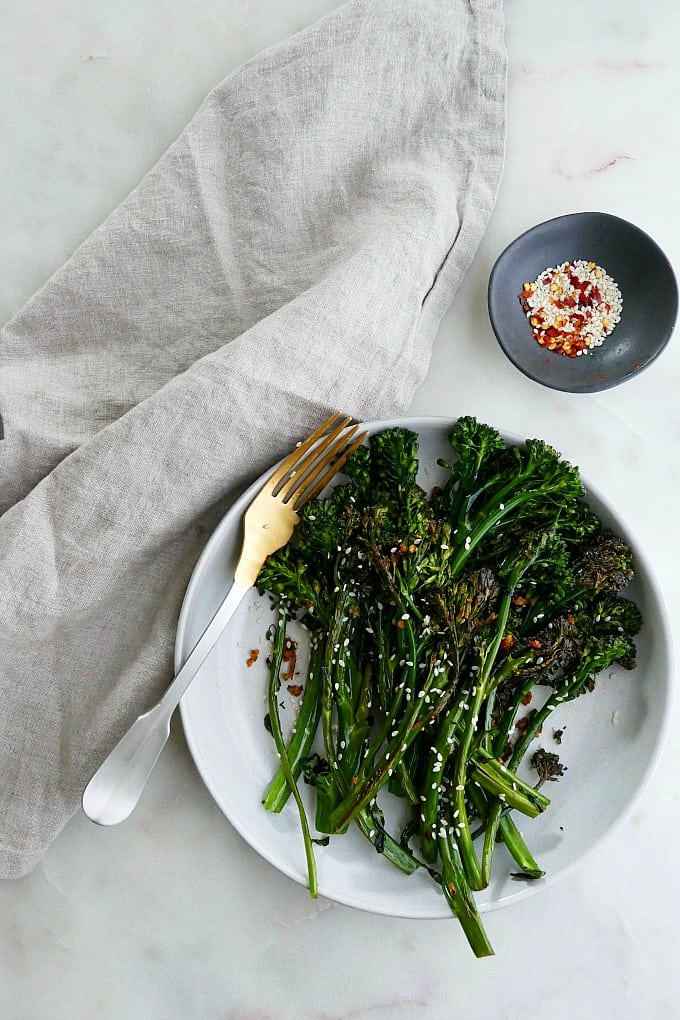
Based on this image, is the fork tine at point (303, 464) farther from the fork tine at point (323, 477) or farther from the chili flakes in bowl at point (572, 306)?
the chili flakes in bowl at point (572, 306)

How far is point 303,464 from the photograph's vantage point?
1343 mm

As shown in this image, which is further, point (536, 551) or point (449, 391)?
point (449, 391)

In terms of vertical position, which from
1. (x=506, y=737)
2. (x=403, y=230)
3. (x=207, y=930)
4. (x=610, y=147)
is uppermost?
(x=610, y=147)

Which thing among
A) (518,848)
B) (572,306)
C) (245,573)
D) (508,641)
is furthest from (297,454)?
(518,848)

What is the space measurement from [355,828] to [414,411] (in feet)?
2.43

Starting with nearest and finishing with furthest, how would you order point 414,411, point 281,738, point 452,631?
point 452,631
point 281,738
point 414,411

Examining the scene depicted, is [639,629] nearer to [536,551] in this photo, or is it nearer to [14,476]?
[536,551]

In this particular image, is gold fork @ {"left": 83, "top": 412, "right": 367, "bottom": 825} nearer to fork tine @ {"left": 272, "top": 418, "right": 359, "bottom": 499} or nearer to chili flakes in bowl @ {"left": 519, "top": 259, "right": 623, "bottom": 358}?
fork tine @ {"left": 272, "top": 418, "right": 359, "bottom": 499}

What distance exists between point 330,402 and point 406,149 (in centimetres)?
51

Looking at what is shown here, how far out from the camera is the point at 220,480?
1.36m

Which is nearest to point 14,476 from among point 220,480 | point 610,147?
point 220,480

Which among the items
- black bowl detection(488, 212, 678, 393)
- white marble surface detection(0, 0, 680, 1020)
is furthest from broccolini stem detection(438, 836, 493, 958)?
black bowl detection(488, 212, 678, 393)

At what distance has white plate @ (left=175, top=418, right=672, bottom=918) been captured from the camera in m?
1.36

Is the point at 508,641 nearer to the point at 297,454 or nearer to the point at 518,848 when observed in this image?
the point at 518,848
